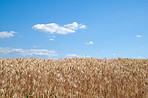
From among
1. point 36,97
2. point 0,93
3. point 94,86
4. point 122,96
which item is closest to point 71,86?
point 94,86

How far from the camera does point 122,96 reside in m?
5.23

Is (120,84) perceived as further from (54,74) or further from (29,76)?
(29,76)

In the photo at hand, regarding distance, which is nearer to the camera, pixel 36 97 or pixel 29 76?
pixel 36 97

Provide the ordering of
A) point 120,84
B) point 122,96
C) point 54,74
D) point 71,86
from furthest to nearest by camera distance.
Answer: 1. point 54,74
2. point 120,84
3. point 71,86
4. point 122,96

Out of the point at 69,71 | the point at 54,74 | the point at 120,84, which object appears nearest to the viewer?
the point at 120,84

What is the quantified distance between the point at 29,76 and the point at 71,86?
1.84m

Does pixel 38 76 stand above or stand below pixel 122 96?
above

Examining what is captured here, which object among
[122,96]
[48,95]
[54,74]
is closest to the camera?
[48,95]

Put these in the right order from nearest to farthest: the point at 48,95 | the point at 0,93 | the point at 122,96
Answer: the point at 48,95 → the point at 0,93 → the point at 122,96

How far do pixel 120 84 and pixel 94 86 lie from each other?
3.60ft

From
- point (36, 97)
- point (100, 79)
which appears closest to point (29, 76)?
point (36, 97)

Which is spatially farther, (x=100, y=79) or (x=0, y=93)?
(x=100, y=79)

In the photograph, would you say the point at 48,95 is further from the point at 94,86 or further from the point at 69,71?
the point at 69,71

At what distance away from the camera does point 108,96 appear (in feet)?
17.3
